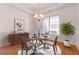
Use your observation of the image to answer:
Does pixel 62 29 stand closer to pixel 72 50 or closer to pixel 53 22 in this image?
pixel 53 22

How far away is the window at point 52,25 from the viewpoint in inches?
81.0

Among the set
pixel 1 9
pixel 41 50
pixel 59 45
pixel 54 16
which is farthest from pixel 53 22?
pixel 1 9

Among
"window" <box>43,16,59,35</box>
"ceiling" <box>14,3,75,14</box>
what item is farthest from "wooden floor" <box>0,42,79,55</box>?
"ceiling" <box>14,3,75,14</box>

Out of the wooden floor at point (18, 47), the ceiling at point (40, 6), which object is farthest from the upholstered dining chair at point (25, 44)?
the ceiling at point (40, 6)

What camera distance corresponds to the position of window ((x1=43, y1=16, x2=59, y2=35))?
2.06 meters

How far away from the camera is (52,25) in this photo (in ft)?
6.81

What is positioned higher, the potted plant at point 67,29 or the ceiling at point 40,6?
the ceiling at point 40,6

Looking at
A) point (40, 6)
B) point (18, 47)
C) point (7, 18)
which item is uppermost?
point (40, 6)

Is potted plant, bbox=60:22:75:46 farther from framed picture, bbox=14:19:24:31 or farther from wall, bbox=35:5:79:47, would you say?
framed picture, bbox=14:19:24:31

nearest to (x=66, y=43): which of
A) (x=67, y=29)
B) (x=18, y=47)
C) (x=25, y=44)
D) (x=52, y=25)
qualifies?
(x=67, y=29)

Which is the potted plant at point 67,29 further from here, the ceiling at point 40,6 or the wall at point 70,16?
the ceiling at point 40,6

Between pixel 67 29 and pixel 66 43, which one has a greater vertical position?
pixel 67 29

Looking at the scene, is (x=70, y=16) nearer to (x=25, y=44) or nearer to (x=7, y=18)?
(x=25, y=44)

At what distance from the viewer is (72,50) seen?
2.05 meters
